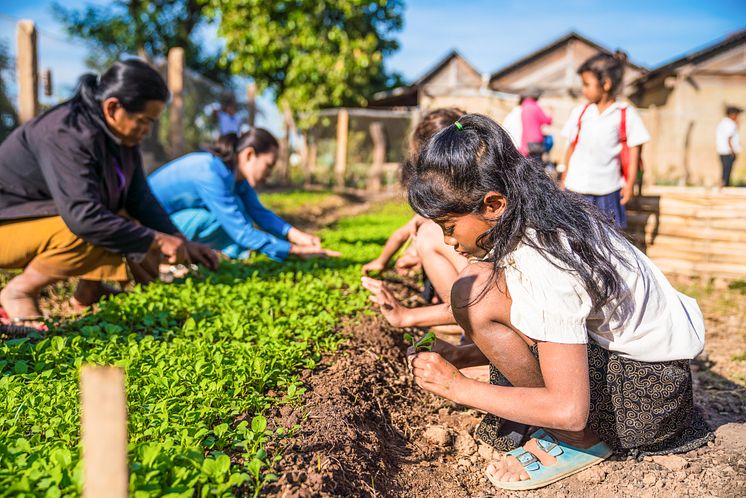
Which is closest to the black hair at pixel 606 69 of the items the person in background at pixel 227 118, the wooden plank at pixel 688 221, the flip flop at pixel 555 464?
the wooden plank at pixel 688 221

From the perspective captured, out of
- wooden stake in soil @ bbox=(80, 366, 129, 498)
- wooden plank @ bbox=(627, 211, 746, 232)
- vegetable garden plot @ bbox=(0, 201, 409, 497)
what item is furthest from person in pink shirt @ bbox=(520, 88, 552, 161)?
wooden stake in soil @ bbox=(80, 366, 129, 498)

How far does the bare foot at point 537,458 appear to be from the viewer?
2.47m

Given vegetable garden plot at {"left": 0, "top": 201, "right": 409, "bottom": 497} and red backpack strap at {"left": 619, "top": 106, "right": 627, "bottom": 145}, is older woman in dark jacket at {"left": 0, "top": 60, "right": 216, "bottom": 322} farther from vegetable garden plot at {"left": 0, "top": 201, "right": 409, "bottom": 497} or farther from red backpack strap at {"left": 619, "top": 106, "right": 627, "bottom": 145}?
red backpack strap at {"left": 619, "top": 106, "right": 627, "bottom": 145}

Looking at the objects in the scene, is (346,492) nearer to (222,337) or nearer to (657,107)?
(222,337)

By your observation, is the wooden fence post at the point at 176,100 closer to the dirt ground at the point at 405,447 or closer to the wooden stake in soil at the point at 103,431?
the dirt ground at the point at 405,447

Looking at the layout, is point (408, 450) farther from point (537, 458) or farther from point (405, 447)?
point (537, 458)

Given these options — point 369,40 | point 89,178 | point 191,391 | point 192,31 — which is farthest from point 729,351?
point 192,31

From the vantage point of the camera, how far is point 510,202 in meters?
2.16

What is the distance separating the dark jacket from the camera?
3729mm

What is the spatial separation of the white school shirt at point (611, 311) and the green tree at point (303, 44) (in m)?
17.4

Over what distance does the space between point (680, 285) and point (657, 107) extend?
655 inches

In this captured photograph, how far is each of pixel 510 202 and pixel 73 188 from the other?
2766 millimetres

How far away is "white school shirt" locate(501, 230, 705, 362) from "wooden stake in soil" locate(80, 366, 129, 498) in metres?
1.34

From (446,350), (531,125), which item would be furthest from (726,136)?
(446,350)
